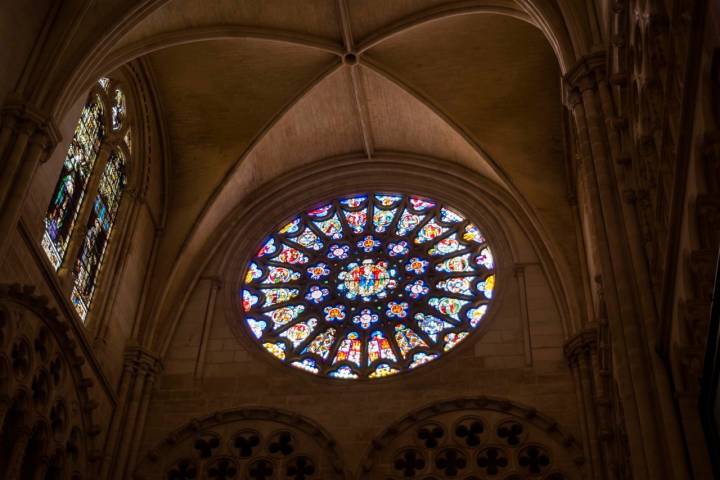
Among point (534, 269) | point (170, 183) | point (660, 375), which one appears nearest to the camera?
point (660, 375)

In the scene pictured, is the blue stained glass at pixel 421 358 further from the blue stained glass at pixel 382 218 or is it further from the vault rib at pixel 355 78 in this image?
the vault rib at pixel 355 78

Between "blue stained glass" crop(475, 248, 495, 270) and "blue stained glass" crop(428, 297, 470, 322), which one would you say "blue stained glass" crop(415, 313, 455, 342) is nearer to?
"blue stained glass" crop(428, 297, 470, 322)

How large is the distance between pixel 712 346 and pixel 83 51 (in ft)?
26.0

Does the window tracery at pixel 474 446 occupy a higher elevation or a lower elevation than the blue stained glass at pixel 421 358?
lower

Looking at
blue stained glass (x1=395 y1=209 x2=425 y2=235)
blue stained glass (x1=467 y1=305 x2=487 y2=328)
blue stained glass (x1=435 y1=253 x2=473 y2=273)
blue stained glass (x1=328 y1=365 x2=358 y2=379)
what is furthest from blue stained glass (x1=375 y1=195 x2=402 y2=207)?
blue stained glass (x1=328 y1=365 x2=358 y2=379)

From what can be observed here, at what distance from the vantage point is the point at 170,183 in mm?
15070

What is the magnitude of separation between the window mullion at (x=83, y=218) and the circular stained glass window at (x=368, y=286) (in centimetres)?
280

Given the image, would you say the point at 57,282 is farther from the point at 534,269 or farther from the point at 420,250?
the point at 534,269

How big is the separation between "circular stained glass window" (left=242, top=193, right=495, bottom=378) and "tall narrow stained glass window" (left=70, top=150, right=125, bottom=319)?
2252 mm

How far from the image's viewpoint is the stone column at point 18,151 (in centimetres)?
962

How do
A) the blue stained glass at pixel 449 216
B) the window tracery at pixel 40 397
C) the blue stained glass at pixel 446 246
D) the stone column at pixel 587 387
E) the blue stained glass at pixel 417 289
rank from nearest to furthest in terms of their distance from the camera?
1. the window tracery at pixel 40 397
2. the stone column at pixel 587 387
3. the blue stained glass at pixel 417 289
4. the blue stained glass at pixel 446 246
5. the blue stained glass at pixel 449 216

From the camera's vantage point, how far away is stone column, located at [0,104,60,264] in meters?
9.62

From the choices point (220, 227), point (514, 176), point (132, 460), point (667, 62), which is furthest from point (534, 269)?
point (667, 62)

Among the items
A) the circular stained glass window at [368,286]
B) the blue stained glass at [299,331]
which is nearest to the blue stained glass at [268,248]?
the circular stained glass window at [368,286]
